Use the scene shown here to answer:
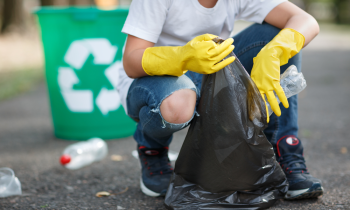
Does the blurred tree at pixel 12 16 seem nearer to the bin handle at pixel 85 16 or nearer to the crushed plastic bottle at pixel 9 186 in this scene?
the bin handle at pixel 85 16

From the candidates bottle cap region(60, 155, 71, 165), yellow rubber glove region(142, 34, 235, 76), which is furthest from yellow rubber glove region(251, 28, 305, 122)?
bottle cap region(60, 155, 71, 165)

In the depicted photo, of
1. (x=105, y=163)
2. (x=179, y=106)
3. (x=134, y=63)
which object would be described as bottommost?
(x=105, y=163)

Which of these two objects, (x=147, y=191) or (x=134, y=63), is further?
(x=147, y=191)

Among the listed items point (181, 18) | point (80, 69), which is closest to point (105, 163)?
point (80, 69)

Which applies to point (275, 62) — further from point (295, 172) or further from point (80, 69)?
point (80, 69)

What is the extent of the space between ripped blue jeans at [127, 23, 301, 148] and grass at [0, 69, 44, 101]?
2.94m

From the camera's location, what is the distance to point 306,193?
1417 millimetres

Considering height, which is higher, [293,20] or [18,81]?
[293,20]

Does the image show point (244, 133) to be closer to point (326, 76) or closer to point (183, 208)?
point (183, 208)

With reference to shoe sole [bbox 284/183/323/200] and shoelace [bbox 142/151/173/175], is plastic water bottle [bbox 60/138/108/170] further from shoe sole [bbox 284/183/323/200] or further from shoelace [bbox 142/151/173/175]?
shoe sole [bbox 284/183/323/200]

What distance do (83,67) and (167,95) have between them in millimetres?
1175

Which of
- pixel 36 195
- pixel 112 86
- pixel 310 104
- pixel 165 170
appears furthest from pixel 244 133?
pixel 310 104

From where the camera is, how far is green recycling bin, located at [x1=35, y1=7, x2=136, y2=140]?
Answer: 89.5 inches

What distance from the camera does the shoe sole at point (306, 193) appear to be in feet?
4.64
